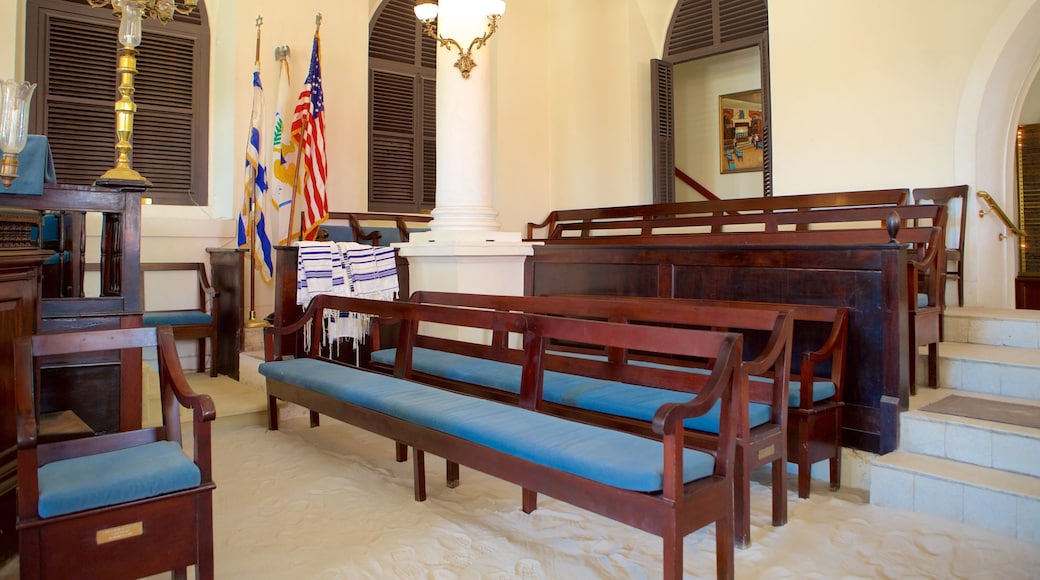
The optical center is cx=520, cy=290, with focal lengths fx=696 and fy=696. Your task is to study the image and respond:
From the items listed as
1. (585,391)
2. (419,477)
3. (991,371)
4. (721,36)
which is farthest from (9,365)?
(721,36)

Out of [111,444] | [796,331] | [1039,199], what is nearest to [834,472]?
[796,331]

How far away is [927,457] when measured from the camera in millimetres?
3074

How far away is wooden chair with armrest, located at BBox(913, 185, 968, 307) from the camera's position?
526 cm

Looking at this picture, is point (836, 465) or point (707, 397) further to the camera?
point (836, 465)

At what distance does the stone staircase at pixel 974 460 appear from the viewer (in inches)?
105

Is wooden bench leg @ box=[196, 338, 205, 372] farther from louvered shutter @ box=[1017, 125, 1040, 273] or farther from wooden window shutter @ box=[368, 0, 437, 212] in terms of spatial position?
louvered shutter @ box=[1017, 125, 1040, 273]

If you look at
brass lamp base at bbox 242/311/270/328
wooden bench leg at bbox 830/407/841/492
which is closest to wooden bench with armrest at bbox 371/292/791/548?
wooden bench leg at bbox 830/407/841/492

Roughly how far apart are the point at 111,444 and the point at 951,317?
4722 mm

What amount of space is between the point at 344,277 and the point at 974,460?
3.82 meters

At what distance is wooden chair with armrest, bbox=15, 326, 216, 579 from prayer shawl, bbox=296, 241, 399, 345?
237cm

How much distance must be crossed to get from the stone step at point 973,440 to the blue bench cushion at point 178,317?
491cm

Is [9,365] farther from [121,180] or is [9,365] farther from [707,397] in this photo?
[707,397]

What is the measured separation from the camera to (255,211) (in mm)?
5875

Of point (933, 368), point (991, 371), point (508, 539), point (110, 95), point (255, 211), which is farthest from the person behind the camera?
point (110, 95)
